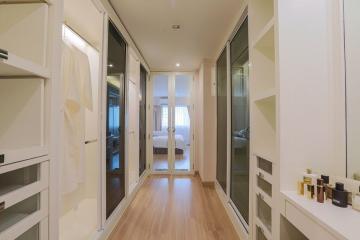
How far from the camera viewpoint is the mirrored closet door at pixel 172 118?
4.93 meters

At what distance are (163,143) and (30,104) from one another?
4113 mm

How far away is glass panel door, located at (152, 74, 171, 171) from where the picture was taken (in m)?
4.96

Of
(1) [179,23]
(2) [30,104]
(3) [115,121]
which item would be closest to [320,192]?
(2) [30,104]

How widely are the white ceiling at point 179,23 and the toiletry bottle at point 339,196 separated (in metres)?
1.94

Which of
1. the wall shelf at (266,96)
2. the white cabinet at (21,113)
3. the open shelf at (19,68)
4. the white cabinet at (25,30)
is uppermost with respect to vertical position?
the white cabinet at (25,30)

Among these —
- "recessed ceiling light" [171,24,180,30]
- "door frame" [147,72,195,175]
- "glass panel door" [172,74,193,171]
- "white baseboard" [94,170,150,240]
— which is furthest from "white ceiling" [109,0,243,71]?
"white baseboard" [94,170,150,240]

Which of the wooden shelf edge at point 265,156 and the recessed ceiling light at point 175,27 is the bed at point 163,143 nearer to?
the recessed ceiling light at point 175,27

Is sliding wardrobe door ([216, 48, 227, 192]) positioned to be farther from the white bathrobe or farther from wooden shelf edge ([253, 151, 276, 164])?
the white bathrobe

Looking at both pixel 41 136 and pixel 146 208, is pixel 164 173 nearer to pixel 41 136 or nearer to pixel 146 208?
pixel 146 208

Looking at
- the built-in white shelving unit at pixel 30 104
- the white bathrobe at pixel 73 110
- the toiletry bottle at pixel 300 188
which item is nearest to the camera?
the built-in white shelving unit at pixel 30 104

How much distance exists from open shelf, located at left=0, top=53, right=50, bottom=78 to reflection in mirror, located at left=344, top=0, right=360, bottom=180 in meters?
1.67

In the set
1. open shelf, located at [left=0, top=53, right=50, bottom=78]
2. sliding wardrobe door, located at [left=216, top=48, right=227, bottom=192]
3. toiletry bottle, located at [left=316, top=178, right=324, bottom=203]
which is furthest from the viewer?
sliding wardrobe door, located at [left=216, top=48, right=227, bottom=192]

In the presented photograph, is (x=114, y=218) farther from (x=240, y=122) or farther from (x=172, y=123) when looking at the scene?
(x=172, y=123)

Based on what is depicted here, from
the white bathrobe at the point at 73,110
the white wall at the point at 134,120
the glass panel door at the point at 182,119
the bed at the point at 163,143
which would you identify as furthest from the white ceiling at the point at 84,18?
the bed at the point at 163,143
